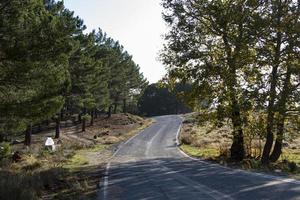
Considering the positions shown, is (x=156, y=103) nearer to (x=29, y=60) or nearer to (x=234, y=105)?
(x=234, y=105)

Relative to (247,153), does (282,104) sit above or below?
above

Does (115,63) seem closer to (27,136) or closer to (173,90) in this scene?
(27,136)

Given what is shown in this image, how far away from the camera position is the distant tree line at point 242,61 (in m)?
26.6

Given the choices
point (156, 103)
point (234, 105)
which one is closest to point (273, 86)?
point (234, 105)

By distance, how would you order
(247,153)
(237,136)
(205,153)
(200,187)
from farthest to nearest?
(205,153) < (247,153) < (237,136) < (200,187)

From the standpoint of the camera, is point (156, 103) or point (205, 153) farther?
point (156, 103)

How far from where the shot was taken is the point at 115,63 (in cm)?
8225

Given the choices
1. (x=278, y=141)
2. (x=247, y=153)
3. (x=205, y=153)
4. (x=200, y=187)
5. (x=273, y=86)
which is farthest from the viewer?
(x=205, y=153)

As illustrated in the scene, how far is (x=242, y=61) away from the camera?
2775cm

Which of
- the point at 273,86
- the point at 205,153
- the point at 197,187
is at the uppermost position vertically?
the point at 273,86

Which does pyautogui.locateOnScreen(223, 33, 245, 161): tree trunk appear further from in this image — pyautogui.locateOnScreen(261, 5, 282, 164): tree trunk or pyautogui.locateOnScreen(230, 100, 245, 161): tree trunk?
pyautogui.locateOnScreen(261, 5, 282, 164): tree trunk

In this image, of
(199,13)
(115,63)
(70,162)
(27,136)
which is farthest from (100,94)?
(199,13)

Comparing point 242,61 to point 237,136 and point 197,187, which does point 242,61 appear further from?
point 197,187

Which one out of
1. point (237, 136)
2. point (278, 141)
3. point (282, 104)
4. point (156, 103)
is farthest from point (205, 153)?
point (156, 103)
